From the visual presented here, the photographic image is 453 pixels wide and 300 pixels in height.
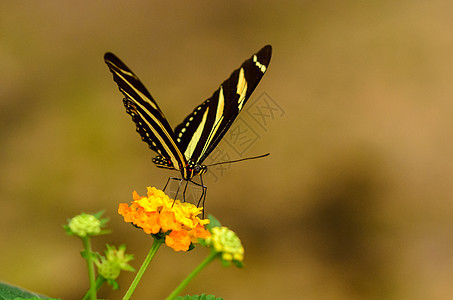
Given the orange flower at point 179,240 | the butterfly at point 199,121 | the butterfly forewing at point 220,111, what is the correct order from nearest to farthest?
the orange flower at point 179,240 → the butterfly at point 199,121 → the butterfly forewing at point 220,111

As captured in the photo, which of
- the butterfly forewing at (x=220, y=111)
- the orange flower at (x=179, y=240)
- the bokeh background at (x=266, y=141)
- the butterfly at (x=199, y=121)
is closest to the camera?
the orange flower at (x=179, y=240)

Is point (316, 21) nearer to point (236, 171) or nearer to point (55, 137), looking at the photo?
point (236, 171)

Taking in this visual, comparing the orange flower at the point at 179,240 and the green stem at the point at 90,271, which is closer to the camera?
the green stem at the point at 90,271

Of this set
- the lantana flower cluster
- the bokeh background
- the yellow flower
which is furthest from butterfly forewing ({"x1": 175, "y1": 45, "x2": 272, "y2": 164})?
the bokeh background

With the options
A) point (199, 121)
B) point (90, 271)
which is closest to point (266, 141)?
point (199, 121)

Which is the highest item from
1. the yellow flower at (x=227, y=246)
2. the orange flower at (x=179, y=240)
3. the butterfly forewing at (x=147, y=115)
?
the butterfly forewing at (x=147, y=115)

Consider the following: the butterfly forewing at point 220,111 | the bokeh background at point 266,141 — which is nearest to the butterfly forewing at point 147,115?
the butterfly forewing at point 220,111

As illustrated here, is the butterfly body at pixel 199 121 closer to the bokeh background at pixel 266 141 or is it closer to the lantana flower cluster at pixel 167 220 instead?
the lantana flower cluster at pixel 167 220

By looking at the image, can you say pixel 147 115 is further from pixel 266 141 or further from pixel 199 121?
pixel 266 141

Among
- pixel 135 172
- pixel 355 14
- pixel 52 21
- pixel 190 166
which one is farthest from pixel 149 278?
pixel 355 14
